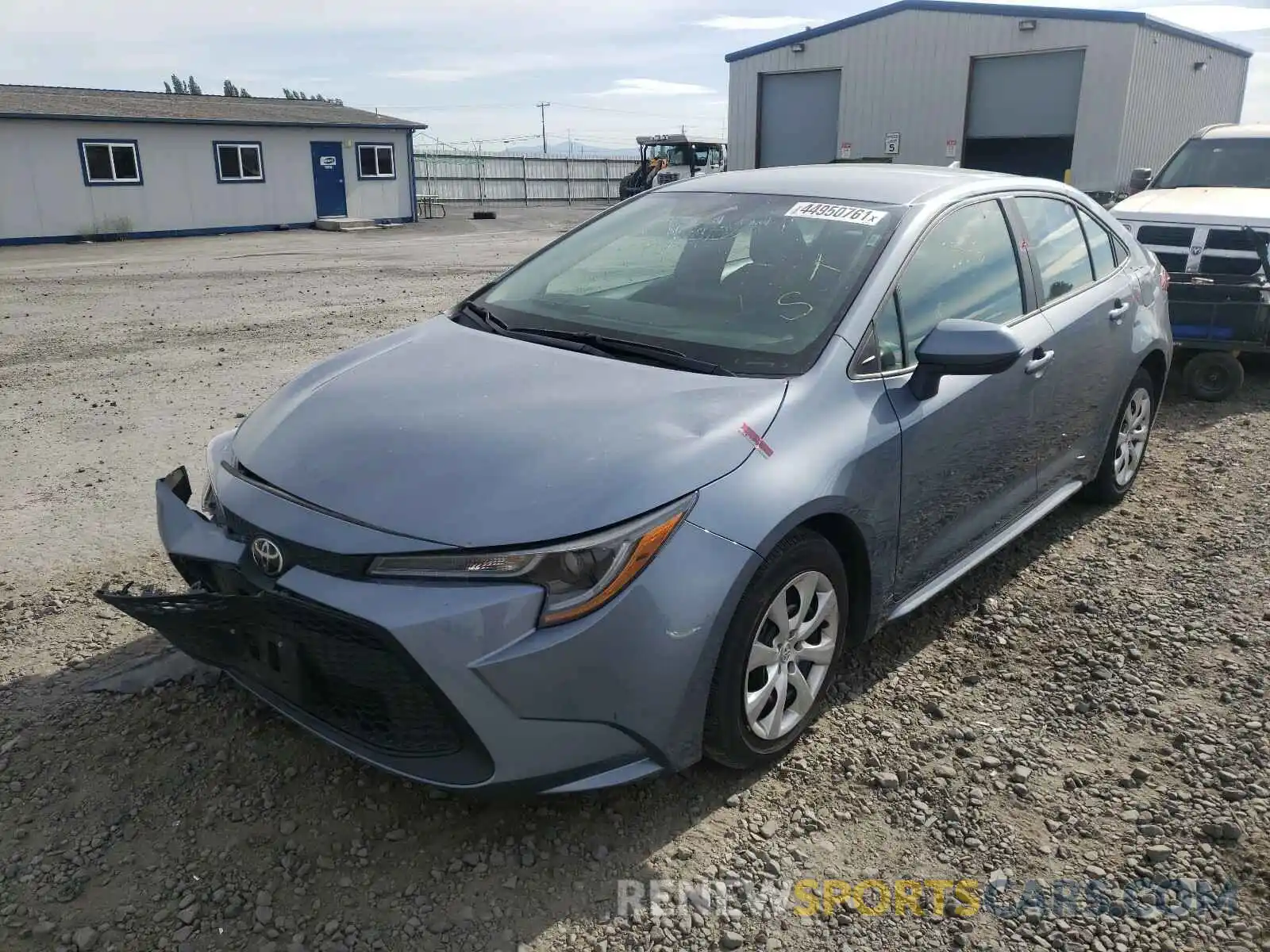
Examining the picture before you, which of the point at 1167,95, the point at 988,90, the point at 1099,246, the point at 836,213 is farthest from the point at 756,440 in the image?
the point at 1167,95

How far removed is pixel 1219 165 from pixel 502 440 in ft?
30.1

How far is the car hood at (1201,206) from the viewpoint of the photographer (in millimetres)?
7602

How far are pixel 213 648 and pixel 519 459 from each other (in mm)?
996

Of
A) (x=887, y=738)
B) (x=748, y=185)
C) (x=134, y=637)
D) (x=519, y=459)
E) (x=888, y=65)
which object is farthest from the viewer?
(x=888, y=65)

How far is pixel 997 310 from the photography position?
12.1 feet

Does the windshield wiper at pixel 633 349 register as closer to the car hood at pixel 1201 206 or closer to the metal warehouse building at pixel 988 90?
the car hood at pixel 1201 206

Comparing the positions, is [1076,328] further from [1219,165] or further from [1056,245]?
[1219,165]

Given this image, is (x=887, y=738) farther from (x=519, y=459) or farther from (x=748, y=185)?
(x=748, y=185)

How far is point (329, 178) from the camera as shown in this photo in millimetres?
27922

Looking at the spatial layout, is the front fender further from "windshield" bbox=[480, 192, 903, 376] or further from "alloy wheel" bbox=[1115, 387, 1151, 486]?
"alloy wheel" bbox=[1115, 387, 1151, 486]

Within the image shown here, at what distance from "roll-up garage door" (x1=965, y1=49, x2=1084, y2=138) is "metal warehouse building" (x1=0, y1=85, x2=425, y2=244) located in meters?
16.8

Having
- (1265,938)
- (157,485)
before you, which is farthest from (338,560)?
(1265,938)

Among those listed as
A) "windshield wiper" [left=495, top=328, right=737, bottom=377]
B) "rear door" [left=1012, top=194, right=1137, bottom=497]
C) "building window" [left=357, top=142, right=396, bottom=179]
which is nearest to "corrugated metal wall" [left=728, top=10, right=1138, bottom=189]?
"building window" [left=357, top=142, right=396, bottom=179]

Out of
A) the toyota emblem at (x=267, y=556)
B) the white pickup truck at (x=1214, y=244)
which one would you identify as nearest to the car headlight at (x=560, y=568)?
the toyota emblem at (x=267, y=556)
